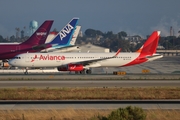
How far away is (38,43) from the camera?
77.6 metres

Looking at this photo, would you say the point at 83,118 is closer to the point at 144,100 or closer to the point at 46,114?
the point at 46,114

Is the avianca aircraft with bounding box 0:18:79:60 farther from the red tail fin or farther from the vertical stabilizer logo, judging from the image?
the red tail fin

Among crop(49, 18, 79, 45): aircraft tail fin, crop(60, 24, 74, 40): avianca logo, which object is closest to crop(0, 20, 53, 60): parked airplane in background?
crop(49, 18, 79, 45): aircraft tail fin

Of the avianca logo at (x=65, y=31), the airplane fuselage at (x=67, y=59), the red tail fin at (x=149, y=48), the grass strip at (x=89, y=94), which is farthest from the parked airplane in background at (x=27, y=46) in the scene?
the grass strip at (x=89, y=94)

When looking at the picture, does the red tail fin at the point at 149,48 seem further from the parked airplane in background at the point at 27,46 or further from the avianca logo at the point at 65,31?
the avianca logo at the point at 65,31

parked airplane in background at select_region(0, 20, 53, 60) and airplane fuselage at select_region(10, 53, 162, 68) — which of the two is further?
parked airplane in background at select_region(0, 20, 53, 60)

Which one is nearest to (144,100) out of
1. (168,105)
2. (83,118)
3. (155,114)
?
(168,105)

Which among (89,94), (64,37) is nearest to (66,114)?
(89,94)

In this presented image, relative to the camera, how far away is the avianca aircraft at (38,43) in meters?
73.1

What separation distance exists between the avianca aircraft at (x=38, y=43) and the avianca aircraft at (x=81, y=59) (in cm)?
1089

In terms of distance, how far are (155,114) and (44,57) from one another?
40617 millimetres

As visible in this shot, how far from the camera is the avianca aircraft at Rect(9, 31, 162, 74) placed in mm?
61969

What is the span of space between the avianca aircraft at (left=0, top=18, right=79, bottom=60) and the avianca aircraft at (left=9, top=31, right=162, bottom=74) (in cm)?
1089

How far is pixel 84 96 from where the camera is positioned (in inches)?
1270
